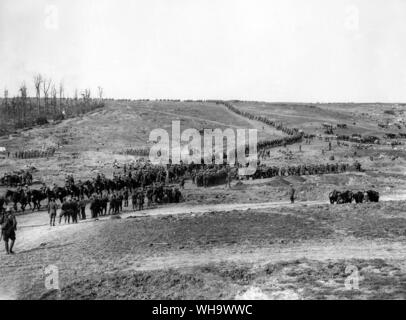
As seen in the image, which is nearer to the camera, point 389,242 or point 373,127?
point 389,242

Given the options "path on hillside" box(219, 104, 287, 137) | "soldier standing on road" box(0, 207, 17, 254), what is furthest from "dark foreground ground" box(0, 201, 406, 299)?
"path on hillside" box(219, 104, 287, 137)

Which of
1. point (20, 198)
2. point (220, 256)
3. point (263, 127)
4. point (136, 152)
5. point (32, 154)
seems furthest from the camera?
point (263, 127)

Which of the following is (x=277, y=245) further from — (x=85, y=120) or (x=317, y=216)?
(x=85, y=120)

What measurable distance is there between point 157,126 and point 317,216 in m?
63.9

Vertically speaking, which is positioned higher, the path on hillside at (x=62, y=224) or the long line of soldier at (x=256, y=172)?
the long line of soldier at (x=256, y=172)

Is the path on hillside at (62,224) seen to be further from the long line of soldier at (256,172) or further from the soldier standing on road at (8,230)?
the long line of soldier at (256,172)

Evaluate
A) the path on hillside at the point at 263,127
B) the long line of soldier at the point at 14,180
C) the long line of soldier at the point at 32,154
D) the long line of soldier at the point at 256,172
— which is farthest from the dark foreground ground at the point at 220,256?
the path on hillside at the point at 263,127

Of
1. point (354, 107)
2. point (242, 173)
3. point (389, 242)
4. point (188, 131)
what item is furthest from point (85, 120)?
point (354, 107)

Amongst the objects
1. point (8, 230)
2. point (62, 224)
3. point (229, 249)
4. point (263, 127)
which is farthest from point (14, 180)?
point (263, 127)

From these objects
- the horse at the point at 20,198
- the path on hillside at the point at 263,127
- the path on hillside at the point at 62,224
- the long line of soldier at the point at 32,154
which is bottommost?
the path on hillside at the point at 62,224

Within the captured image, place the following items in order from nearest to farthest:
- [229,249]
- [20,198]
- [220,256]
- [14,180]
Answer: [220,256] < [229,249] < [20,198] < [14,180]

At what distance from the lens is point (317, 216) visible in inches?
960

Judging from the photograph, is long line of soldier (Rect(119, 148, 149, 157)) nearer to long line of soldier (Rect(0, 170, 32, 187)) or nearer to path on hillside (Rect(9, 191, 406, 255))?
long line of soldier (Rect(0, 170, 32, 187))

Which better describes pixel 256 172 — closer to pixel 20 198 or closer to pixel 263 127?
pixel 20 198
